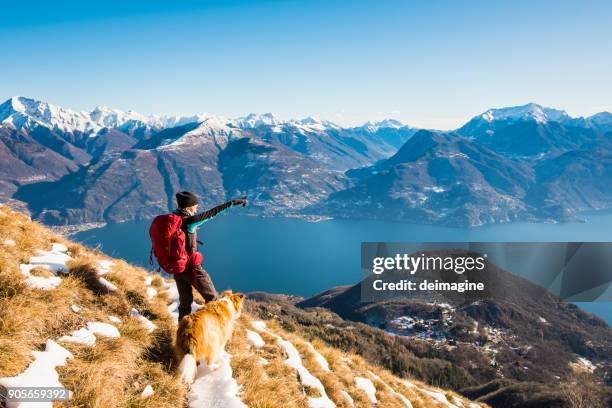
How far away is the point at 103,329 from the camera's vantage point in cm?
687

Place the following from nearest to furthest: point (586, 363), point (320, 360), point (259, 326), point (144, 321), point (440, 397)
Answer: point (144, 321) → point (320, 360) → point (259, 326) → point (440, 397) → point (586, 363)

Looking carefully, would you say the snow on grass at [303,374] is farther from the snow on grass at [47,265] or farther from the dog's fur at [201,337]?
the snow on grass at [47,265]

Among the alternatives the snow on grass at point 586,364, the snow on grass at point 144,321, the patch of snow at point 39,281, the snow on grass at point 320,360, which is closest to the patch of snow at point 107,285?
the snow on grass at point 144,321

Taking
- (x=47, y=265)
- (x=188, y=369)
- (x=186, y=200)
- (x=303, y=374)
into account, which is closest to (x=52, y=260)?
(x=47, y=265)

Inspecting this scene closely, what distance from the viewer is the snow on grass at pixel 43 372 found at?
4465mm

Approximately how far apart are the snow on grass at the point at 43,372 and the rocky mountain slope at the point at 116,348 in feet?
0.04

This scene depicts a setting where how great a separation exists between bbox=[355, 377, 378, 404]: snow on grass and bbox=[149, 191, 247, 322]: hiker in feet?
18.2

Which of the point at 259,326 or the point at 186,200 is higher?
the point at 186,200

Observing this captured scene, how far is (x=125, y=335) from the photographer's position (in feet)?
23.1

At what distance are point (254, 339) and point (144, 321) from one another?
3387 mm

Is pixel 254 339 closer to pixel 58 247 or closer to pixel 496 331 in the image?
pixel 58 247

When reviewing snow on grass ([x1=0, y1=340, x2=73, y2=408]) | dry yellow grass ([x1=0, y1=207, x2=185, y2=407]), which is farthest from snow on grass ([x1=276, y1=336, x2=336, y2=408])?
snow on grass ([x1=0, y1=340, x2=73, y2=408])

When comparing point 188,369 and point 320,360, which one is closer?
point 188,369

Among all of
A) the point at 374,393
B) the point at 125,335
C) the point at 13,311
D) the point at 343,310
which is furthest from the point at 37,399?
the point at 343,310
